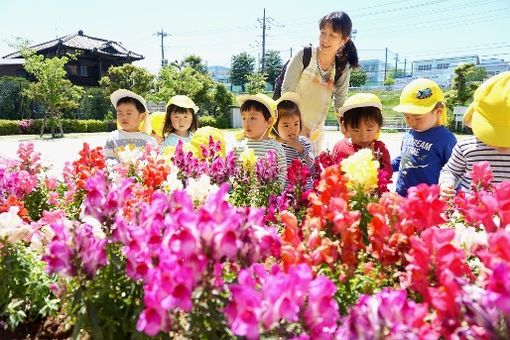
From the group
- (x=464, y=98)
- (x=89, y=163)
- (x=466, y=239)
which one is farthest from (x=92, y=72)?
(x=466, y=239)

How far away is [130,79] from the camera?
103ft

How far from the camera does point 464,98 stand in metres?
34.1

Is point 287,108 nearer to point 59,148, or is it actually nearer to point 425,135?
point 425,135

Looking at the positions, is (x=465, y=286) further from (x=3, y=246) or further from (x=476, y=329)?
(x=3, y=246)

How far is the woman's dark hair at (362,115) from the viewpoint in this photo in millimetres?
3416

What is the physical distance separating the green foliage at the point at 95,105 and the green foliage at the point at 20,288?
104 ft

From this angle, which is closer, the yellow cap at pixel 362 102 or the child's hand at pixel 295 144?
the yellow cap at pixel 362 102

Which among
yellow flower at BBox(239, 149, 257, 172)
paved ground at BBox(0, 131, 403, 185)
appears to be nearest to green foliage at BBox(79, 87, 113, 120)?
paved ground at BBox(0, 131, 403, 185)

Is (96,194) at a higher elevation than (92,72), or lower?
lower

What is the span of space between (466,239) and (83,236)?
1.17 m

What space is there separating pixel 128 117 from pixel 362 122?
2.42 metres

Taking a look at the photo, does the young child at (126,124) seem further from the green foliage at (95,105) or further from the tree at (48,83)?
the green foliage at (95,105)

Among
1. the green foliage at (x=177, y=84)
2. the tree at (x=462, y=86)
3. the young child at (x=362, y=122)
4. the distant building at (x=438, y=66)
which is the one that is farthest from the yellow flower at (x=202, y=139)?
the distant building at (x=438, y=66)

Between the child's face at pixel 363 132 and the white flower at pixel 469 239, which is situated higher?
the child's face at pixel 363 132
